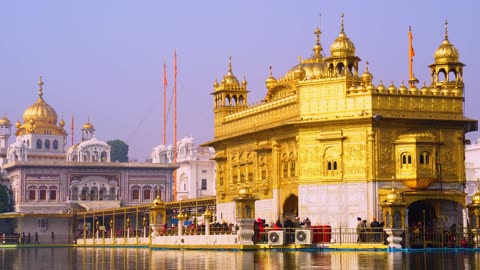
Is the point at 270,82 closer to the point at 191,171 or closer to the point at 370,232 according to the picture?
the point at 370,232

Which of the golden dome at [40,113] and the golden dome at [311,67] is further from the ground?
the golden dome at [40,113]

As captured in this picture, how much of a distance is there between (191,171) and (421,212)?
236 feet

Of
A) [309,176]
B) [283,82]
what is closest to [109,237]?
[283,82]

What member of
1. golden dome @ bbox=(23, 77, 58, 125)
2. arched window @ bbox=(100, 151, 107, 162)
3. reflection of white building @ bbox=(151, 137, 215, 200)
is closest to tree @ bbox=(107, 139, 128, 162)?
reflection of white building @ bbox=(151, 137, 215, 200)

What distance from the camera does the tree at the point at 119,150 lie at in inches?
5640

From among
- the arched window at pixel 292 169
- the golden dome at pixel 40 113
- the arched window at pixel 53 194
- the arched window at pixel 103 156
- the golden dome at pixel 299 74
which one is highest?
the golden dome at pixel 40 113

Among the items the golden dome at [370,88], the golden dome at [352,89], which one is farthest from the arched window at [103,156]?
the golden dome at [370,88]

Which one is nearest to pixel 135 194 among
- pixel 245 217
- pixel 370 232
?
pixel 245 217

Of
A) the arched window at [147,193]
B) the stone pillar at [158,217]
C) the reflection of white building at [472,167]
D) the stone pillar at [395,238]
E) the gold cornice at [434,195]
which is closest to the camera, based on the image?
the stone pillar at [395,238]

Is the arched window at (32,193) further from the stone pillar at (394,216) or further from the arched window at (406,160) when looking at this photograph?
the stone pillar at (394,216)

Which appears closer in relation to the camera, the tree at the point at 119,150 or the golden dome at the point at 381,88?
the golden dome at the point at 381,88

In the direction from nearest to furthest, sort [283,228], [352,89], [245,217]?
[283,228] < [245,217] < [352,89]

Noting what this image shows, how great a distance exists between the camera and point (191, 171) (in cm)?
11175

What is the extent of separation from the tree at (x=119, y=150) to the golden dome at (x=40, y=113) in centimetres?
4308
